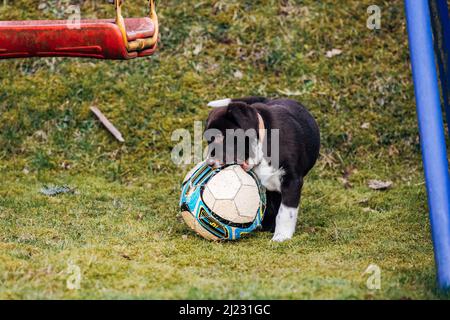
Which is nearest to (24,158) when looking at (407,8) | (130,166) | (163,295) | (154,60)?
(130,166)

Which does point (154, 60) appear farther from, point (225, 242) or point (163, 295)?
point (163, 295)

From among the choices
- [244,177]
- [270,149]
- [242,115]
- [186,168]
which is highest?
[242,115]

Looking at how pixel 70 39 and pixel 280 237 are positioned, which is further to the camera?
pixel 280 237

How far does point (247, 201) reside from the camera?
5.14 metres

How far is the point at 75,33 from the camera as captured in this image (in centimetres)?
473

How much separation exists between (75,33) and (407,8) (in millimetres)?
2117

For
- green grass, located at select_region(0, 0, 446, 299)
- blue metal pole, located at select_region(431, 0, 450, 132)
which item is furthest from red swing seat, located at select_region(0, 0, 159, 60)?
blue metal pole, located at select_region(431, 0, 450, 132)

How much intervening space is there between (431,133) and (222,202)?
5.45 ft

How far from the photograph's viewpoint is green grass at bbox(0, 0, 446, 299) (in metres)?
4.27

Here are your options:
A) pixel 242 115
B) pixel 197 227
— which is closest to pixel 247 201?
pixel 197 227

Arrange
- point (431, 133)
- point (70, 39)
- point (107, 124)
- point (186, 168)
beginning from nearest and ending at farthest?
point (431, 133) → point (70, 39) → point (186, 168) → point (107, 124)

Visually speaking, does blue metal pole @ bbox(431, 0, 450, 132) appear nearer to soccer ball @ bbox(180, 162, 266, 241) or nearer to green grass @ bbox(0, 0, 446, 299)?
green grass @ bbox(0, 0, 446, 299)

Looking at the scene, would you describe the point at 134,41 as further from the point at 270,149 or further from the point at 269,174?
the point at 269,174
